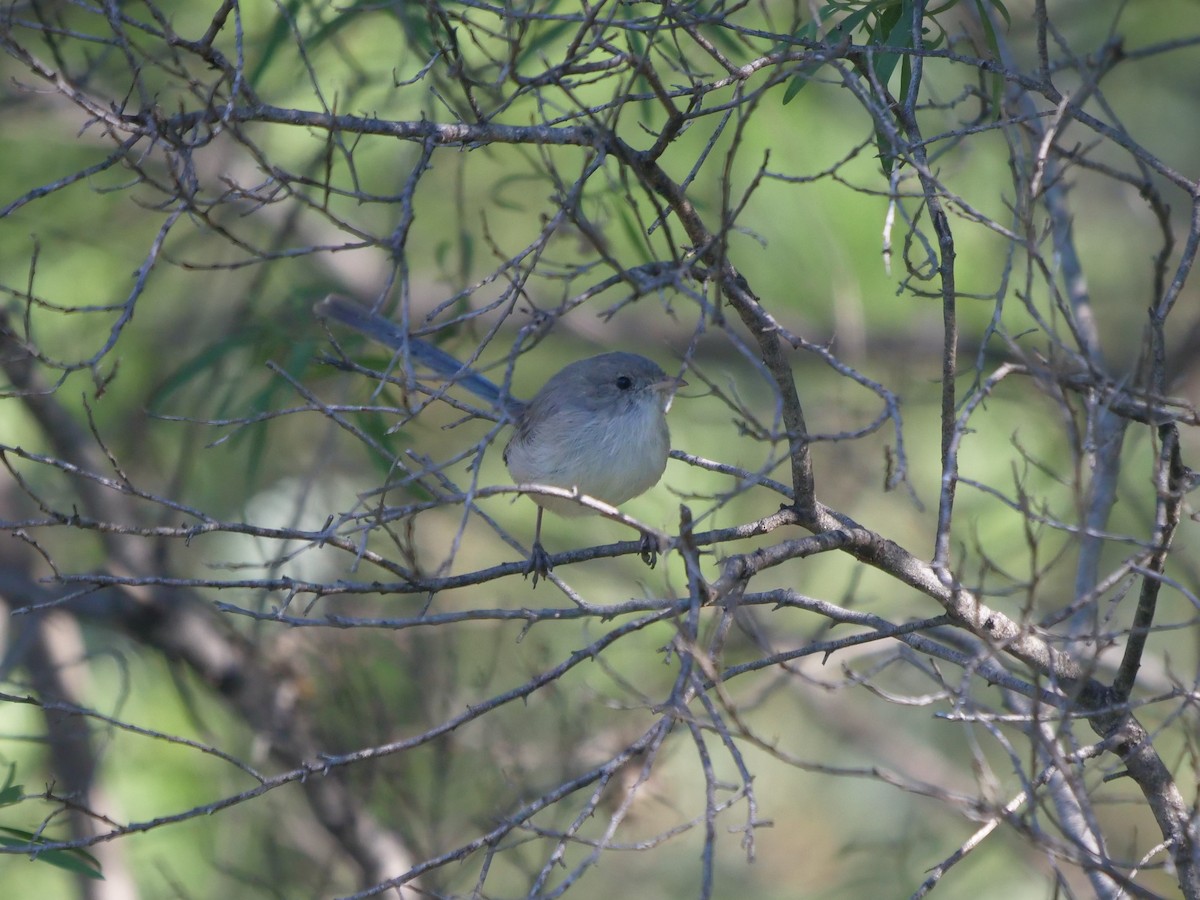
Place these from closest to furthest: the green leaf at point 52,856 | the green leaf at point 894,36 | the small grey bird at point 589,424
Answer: the green leaf at point 52,856 < the green leaf at point 894,36 < the small grey bird at point 589,424

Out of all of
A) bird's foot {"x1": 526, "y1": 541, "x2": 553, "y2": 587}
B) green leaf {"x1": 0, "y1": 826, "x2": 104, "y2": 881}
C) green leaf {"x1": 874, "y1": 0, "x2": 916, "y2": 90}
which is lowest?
green leaf {"x1": 0, "y1": 826, "x2": 104, "y2": 881}

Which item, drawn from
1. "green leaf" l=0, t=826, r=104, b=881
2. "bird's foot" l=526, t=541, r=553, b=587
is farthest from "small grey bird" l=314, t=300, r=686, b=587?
"green leaf" l=0, t=826, r=104, b=881

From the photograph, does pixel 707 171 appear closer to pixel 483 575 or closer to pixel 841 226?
pixel 841 226

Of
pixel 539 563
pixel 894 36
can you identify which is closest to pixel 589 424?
pixel 539 563

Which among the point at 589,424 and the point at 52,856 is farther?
the point at 589,424

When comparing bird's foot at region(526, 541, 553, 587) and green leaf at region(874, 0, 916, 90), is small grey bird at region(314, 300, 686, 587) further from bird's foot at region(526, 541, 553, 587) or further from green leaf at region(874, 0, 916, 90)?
green leaf at region(874, 0, 916, 90)

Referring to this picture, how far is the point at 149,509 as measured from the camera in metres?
5.78

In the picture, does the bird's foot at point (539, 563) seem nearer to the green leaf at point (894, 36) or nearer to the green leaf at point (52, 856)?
the green leaf at point (52, 856)

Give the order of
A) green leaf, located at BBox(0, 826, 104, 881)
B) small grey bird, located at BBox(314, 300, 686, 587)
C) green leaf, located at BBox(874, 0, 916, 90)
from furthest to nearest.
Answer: small grey bird, located at BBox(314, 300, 686, 587), green leaf, located at BBox(874, 0, 916, 90), green leaf, located at BBox(0, 826, 104, 881)

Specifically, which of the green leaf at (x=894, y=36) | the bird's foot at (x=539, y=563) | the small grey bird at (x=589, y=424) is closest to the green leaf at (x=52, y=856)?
the bird's foot at (x=539, y=563)

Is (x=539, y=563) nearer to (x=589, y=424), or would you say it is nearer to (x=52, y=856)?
(x=589, y=424)

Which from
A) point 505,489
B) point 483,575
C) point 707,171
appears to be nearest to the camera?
point 505,489

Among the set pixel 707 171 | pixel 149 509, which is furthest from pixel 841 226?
pixel 149 509

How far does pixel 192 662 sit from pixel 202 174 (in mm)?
2581
